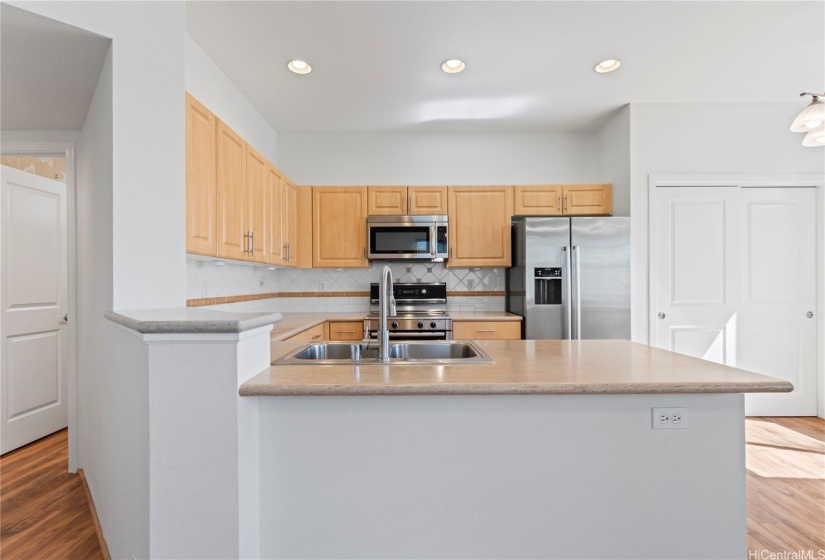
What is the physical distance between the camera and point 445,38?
2.65m

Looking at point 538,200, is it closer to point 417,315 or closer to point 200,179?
point 417,315

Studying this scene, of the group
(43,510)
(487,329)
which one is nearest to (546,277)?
(487,329)

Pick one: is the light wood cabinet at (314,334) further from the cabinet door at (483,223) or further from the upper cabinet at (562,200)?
the upper cabinet at (562,200)

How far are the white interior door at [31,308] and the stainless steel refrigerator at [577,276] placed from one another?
12.5 feet

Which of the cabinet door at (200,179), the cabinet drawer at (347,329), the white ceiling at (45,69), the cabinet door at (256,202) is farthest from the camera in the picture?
the cabinet drawer at (347,329)

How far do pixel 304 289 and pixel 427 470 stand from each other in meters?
3.20

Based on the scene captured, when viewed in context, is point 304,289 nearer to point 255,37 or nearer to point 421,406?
point 255,37

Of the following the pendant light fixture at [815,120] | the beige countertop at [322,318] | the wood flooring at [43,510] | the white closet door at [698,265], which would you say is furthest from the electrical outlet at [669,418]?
the white closet door at [698,265]

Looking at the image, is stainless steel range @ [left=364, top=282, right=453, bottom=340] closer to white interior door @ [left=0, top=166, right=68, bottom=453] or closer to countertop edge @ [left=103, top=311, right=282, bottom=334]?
countertop edge @ [left=103, top=311, right=282, bottom=334]

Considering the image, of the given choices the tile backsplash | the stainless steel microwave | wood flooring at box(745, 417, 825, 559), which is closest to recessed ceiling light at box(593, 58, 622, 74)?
the stainless steel microwave

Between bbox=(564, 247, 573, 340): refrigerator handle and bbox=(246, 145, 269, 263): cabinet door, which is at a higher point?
bbox=(246, 145, 269, 263): cabinet door

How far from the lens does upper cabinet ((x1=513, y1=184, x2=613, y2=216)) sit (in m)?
3.95

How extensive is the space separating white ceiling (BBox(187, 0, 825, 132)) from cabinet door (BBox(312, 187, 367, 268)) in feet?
2.23

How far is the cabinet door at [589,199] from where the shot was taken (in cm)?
395
